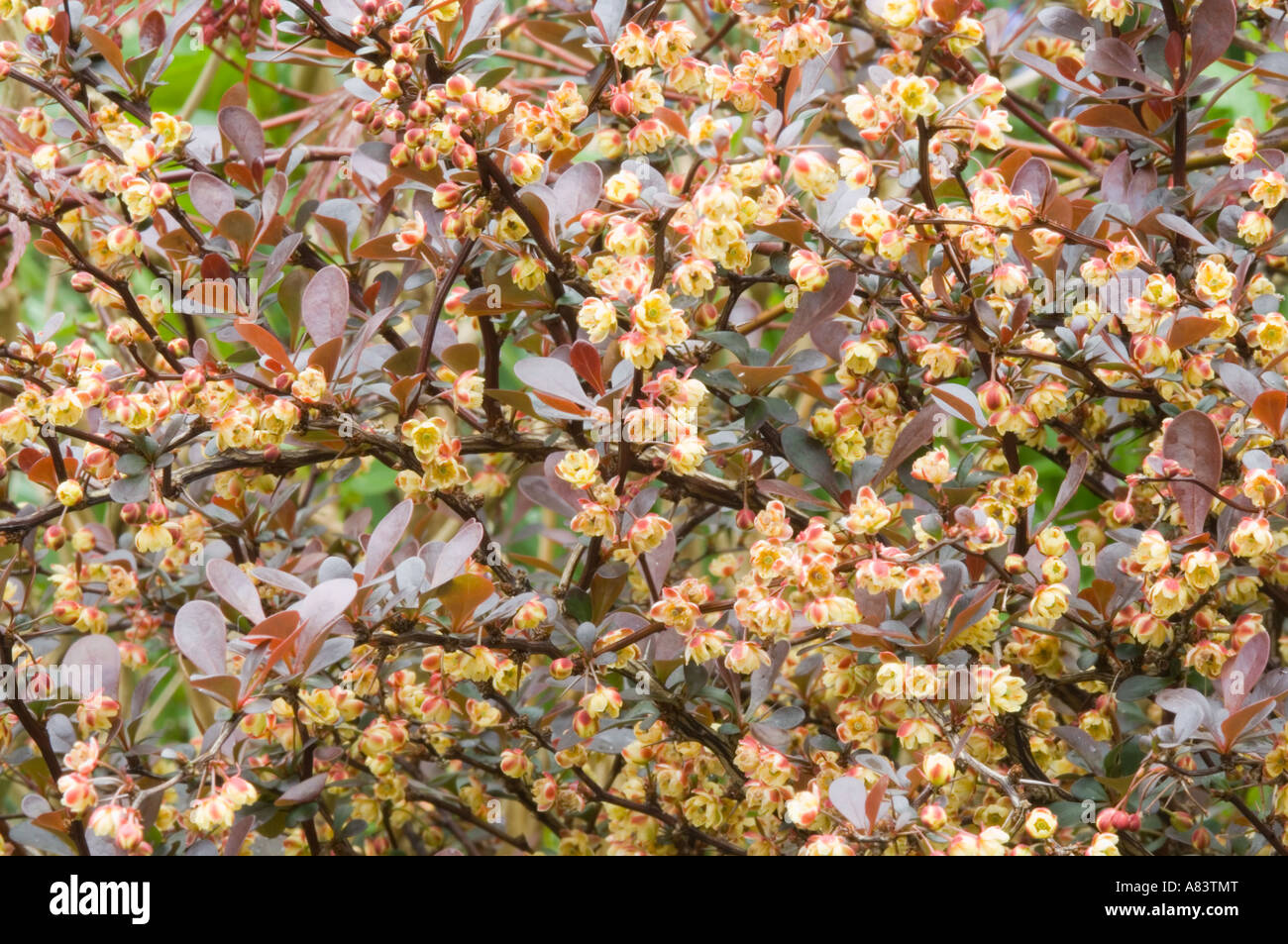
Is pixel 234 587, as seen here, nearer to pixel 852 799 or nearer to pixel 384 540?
pixel 384 540

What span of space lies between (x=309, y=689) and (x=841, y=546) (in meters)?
0.57

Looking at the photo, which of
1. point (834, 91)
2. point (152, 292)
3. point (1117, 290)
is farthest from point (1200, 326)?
point (152, 292)

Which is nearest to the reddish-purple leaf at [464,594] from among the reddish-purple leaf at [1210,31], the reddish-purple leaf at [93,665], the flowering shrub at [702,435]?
the flowering shrub at [702,435]

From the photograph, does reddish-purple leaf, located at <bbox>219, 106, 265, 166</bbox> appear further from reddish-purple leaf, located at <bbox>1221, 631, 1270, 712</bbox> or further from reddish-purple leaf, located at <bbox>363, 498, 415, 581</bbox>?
reddish-purple leaf, located at <bbox>1221, 631, 1270, 712</bbox>

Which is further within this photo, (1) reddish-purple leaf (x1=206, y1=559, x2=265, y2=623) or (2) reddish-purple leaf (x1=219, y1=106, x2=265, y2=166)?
(2) reddish-purple leaf (x1=219, y1=106, x2=265, y2=166)

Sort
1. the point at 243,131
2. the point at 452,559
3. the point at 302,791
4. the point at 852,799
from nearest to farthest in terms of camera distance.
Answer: the point at 852,799, the point at 452,559, the point at 302,791, the point at 243,131

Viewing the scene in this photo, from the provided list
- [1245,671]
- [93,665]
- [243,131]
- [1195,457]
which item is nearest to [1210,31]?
[1195,457]

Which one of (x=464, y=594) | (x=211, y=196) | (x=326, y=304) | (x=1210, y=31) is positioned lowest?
(x=464, y=594)

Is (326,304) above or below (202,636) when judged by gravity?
above

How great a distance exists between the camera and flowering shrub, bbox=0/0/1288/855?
0.98 meters

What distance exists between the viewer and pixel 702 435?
1.20 meters

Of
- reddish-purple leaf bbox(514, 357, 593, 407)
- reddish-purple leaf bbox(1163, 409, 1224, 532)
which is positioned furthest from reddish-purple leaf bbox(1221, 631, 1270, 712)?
reddish-purple leaf bbox(514, 357, 593, 407)

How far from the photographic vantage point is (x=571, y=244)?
112cm
